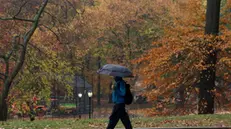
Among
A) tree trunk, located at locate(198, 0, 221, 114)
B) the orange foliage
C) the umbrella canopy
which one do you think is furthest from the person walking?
tree trunk, located at locate(198, 0, 221, 114)

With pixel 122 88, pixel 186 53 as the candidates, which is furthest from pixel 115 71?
pixel 186 53

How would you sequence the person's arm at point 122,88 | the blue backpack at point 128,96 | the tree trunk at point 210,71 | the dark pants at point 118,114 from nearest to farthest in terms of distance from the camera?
the person's arm at point 122,88 < the blue backpack at point 128,96 < the dark pants at point 118,114 < the tree trunk at point 210,71

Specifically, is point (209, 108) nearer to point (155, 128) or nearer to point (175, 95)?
point (175, 95)

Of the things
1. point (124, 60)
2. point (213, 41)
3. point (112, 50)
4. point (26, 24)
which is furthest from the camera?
point (112, 50)

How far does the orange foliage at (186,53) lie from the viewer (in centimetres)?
2019

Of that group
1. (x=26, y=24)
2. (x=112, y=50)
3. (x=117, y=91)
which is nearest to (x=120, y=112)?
(x=117, y=91)

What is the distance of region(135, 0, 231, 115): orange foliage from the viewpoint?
20188 millimetres

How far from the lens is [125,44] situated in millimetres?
47656

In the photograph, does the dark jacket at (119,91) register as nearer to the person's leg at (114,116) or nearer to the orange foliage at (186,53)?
the person's leg at (114,116)

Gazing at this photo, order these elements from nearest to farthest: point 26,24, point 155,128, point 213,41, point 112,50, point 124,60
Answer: point 155,128 < point 213,41 < point 26,24 < point 124,60 < point 112,50

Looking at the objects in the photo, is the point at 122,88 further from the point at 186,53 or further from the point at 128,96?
the point at 186,53

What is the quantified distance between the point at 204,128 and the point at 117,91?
10.4 feet

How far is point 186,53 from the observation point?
21.4 meters

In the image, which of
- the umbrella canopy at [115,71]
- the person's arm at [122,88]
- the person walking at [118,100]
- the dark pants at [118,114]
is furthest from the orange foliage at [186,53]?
the person's arm at [122,88]
